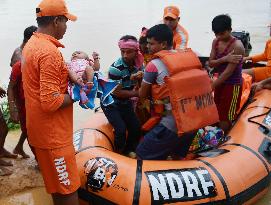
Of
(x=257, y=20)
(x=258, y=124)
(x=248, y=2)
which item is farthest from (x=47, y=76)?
(x=248, y=2)

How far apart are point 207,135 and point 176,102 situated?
134cm

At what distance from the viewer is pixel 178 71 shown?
2.94 meters

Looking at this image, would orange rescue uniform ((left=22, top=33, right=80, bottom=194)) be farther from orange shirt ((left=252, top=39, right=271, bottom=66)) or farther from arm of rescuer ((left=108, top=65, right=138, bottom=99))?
orange shirt ((left=252, top=39, right=271, bottom=66))

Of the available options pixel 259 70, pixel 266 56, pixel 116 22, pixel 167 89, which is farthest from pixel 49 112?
pixel 116 22

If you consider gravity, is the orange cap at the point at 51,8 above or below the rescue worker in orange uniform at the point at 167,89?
above

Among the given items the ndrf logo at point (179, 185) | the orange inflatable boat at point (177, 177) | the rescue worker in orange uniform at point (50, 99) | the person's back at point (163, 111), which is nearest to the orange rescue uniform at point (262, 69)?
the orange inflatable boat at point (177, 177)

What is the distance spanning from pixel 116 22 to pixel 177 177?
472 inches

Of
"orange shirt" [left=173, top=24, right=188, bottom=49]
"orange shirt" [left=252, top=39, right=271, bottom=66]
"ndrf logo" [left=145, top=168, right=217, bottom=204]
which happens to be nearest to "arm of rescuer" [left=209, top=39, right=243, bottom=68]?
"orange shirt" [left=173, top=24, right=188, bottom=49]

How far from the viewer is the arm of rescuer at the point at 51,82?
222 centimetres

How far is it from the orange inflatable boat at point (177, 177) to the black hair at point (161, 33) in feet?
3.06

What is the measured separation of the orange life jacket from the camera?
290 centimetres

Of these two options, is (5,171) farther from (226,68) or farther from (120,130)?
(226,68)

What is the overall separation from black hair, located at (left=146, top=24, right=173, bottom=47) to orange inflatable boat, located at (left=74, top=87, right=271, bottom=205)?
93 cm

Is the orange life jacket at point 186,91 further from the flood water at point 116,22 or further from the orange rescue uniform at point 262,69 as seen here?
the flood water at point 116,22
